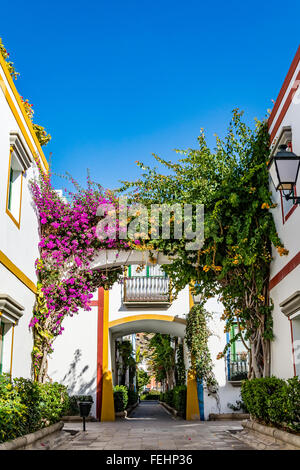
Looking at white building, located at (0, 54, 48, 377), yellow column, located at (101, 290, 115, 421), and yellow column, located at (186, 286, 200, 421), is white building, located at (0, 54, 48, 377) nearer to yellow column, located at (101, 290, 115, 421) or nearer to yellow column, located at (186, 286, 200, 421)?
yellow column, located at (101, 290, 115, 421)

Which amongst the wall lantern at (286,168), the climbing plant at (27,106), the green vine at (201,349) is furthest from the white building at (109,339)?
the wall lantern at (286,168)

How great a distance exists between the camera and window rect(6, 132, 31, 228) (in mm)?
7722

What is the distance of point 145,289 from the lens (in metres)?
16.2

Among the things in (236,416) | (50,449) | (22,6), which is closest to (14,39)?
(22,6)

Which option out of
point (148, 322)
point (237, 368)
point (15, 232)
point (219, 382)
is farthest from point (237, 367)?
point (15, 232)

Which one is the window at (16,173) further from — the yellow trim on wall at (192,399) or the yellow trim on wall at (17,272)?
the yellow trim on wall at (192,399)

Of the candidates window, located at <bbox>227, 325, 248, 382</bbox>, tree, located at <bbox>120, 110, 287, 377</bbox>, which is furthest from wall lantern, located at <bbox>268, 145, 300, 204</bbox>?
window, located at <bbox>227, 325, 248, 382</bbox>

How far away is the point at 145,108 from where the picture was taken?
417 inches

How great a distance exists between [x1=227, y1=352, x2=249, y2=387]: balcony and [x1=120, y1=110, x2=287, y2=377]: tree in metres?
5.83

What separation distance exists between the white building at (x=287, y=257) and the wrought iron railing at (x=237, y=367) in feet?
21.0

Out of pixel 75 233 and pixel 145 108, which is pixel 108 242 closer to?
pixel 75 233

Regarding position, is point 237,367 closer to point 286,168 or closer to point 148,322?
point 148,322

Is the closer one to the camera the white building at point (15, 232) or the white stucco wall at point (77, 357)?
the white building at point (15, 232)

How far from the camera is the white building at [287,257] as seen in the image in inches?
283
